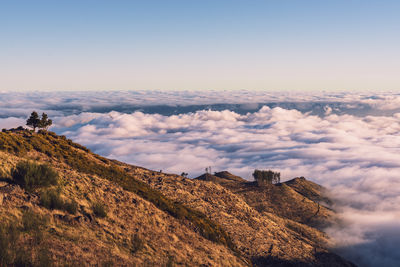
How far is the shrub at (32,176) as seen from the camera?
19.0 meters

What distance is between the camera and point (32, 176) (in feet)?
64.2

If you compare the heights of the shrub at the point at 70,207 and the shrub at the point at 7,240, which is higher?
the shrub at the point at 7,240

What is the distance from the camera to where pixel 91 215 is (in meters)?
19.1

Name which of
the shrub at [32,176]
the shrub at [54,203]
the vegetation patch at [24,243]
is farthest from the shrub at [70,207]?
the vegetation patch at [24,243]

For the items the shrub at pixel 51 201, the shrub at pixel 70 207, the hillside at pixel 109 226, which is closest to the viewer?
the hillside at pixel 109 226

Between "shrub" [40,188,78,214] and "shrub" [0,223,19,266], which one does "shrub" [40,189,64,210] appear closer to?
"shrub" [40,188,78,214]

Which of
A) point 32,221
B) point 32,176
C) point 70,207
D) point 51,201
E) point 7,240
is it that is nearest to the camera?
point 7,240

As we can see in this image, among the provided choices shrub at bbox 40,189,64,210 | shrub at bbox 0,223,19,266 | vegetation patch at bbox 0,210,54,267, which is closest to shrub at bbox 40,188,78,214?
shrub at bbox 40,189,64,210

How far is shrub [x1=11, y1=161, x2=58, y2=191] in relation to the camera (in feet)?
62.4

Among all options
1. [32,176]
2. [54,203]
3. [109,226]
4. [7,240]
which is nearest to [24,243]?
[7,240]

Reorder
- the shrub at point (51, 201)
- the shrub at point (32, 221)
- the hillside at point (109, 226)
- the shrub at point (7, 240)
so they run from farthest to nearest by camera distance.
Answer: the shrub at point (51, 201) → the shrub at point (32, 221) → the hillside at point (109, 226) → the shrub at point (7, 240)

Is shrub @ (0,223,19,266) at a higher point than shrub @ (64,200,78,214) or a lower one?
higher

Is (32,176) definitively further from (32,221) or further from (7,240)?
(7,240)

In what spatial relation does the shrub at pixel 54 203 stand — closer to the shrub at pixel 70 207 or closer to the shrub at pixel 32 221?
the shrub at pixel 70 207
